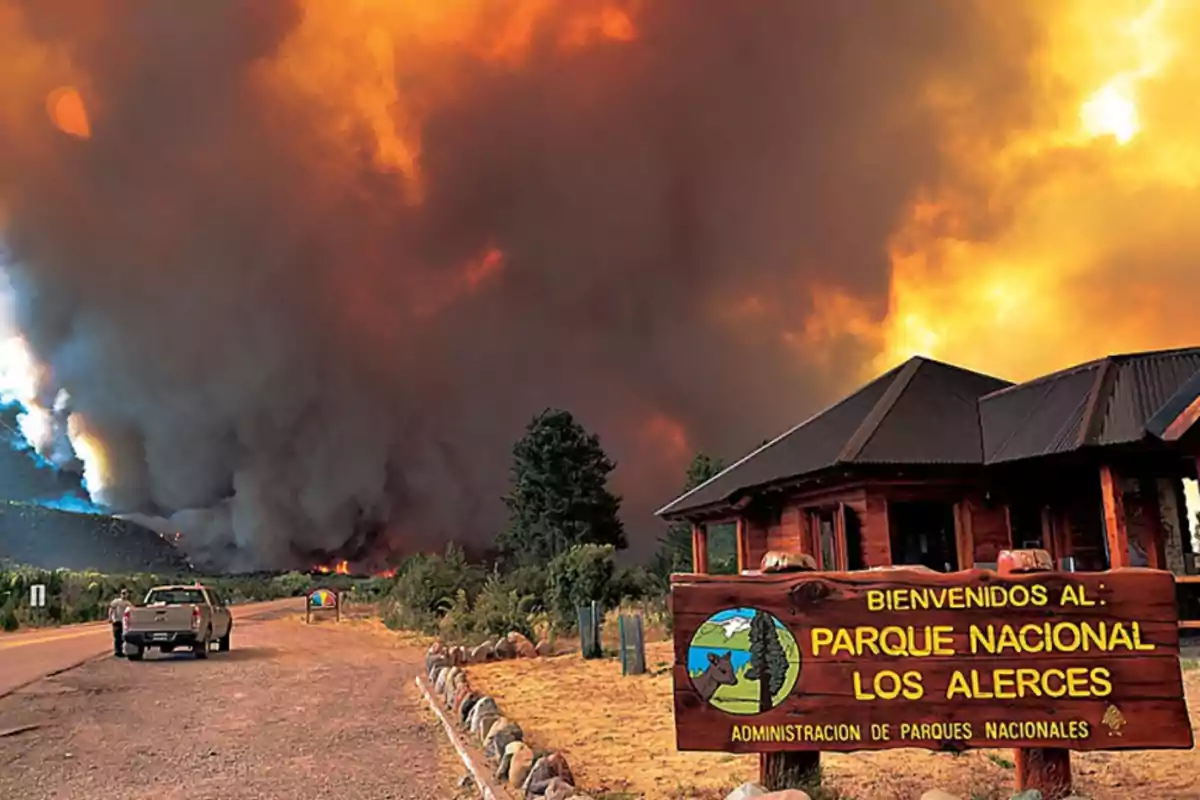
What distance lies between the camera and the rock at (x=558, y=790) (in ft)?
21.1

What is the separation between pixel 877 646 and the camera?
5.96m

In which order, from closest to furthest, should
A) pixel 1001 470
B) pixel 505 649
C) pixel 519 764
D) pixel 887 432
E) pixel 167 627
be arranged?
pixel 519 764 < pixel 1001 470 < pixel 887 432 < pixel 505 649 < pixel 167 627

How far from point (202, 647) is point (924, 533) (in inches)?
647

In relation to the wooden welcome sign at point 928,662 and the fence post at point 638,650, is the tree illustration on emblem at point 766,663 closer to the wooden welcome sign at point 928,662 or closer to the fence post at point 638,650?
the wooden welcome sign at point 928,662

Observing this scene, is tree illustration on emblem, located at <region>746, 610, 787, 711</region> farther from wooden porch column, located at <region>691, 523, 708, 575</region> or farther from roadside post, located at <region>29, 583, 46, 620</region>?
roadside post, located at <region>29, 583, 46, 620</region>

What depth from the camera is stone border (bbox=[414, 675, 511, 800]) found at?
7.07 m

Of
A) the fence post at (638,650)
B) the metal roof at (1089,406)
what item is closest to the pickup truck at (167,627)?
the fence post at (638,650)

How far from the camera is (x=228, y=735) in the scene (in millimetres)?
10680

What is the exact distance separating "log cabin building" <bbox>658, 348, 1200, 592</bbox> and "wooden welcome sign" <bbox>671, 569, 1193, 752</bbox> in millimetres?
7274

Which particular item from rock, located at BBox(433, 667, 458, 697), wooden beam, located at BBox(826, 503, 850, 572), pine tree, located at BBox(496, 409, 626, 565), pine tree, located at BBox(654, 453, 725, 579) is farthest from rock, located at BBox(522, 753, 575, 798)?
pine tree, located at BBox(496, 409, 626, 565)

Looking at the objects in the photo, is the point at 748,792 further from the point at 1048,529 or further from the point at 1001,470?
the point at 1048,529

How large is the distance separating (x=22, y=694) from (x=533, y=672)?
8.33 m

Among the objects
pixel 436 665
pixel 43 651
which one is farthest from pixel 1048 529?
pixel 43 651

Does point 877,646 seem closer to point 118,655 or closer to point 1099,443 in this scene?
point 1099,443
